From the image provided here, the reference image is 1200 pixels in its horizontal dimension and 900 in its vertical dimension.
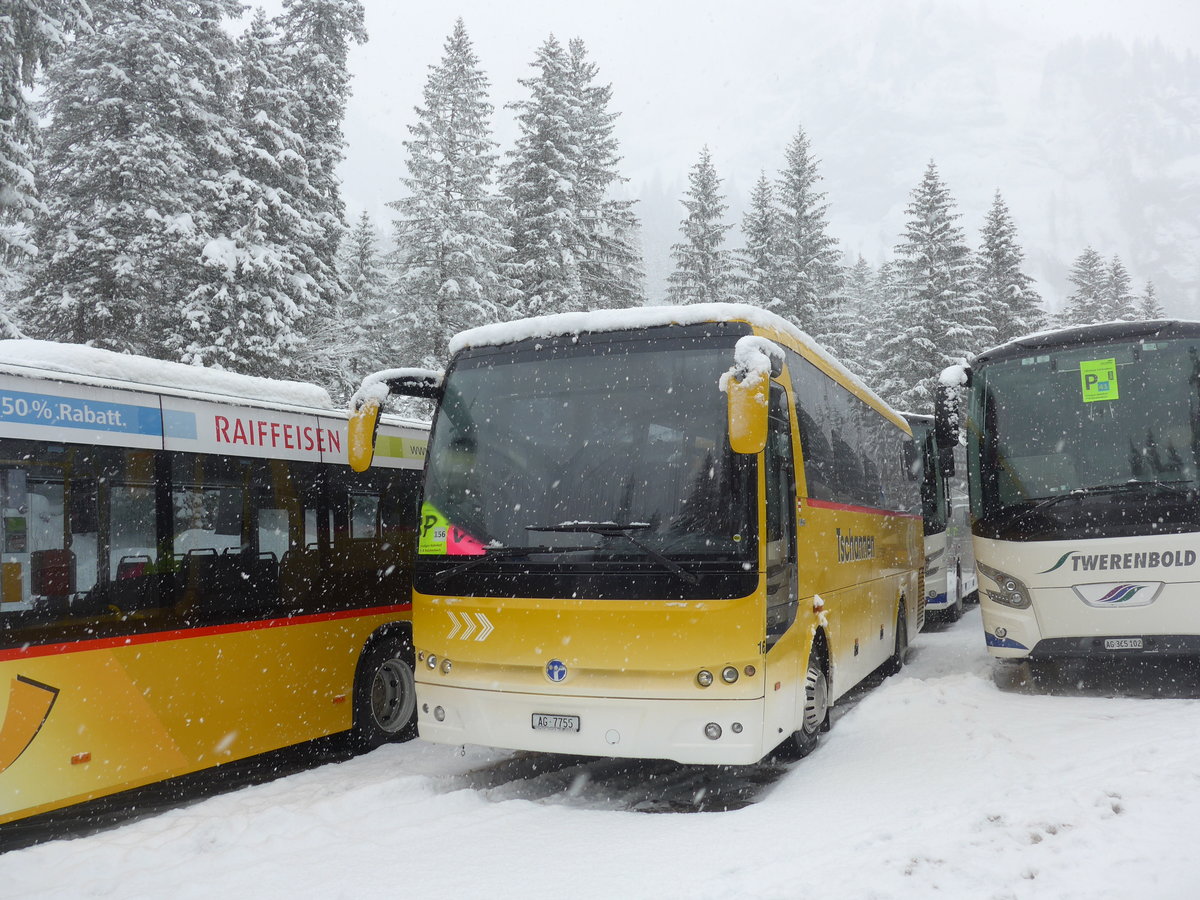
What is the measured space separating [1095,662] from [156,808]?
406 inches

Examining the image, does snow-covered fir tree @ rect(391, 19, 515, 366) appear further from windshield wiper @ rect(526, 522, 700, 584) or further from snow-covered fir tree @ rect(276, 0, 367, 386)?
windshield wiper @ rect(526, 522, 700, 584)

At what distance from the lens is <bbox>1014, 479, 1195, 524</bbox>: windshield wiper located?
9.03 m

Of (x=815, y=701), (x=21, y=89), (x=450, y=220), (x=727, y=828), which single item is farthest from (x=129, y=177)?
(x=727, y=828)

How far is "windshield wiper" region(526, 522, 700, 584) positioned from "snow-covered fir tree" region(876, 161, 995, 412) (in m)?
31.6

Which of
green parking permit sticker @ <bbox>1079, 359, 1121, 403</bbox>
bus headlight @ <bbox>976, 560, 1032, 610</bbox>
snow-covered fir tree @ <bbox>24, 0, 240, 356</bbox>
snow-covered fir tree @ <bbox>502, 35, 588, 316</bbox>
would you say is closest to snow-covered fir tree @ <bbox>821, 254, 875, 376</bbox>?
snow-covered fir tree @ <bbox>502, 35, 588, 316</bbox>

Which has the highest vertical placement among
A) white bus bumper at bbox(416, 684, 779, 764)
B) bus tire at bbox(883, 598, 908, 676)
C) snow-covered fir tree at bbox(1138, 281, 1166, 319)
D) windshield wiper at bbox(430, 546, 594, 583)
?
snow-covered fir tree at bbox(1138, 281, 1166, 319)

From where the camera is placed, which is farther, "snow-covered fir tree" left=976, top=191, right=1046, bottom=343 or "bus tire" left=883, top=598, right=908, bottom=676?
"snow-covered fir tree" left=976, top=191, right=1046, bottom=343

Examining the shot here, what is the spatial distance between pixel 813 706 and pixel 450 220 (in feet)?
80.0

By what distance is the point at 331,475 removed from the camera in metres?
8.64

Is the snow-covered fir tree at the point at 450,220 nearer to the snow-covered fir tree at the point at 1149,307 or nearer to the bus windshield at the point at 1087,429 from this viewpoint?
the bus windshield at the point at 1087,429

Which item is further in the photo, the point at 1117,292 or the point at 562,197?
the point at 1117,292

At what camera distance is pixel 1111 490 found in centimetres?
925

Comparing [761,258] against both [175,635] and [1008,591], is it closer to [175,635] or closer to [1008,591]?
[1008,591]

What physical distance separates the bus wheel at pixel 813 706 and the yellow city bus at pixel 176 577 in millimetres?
3785
